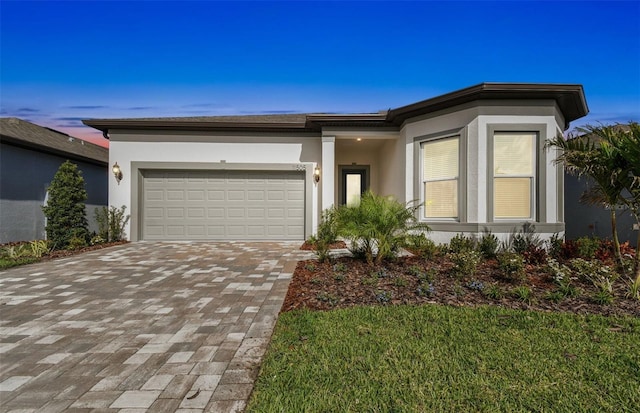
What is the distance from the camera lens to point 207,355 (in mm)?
2607

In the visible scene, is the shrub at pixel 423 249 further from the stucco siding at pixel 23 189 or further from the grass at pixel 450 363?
the stucco siding at pixel 23 189

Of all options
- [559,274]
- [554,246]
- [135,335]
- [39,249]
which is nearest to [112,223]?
[39,249]

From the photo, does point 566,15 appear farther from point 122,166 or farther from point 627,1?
point 122,166

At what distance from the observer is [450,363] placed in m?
2.40

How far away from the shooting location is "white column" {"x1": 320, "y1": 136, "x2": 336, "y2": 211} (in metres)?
9.38

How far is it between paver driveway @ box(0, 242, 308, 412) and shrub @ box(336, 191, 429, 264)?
1.44m

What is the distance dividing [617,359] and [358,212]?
372cm

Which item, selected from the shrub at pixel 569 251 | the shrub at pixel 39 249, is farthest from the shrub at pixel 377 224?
the shrub at pixel 39 249

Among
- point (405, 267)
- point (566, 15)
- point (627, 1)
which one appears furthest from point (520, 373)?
point (566, 15)

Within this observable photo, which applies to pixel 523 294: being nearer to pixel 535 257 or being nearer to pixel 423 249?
pixel 535 257

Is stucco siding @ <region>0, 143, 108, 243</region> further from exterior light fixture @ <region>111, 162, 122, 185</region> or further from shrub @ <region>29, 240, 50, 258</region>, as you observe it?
shrub @ <region>29, 240, 50, 258</region>

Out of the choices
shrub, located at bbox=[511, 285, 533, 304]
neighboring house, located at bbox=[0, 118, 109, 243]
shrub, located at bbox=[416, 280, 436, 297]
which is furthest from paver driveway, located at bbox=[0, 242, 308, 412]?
neighboring house, located at bbox=[0, 118, 109, 243]

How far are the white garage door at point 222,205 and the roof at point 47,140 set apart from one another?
3682 millimetres

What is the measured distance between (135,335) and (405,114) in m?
7.81
